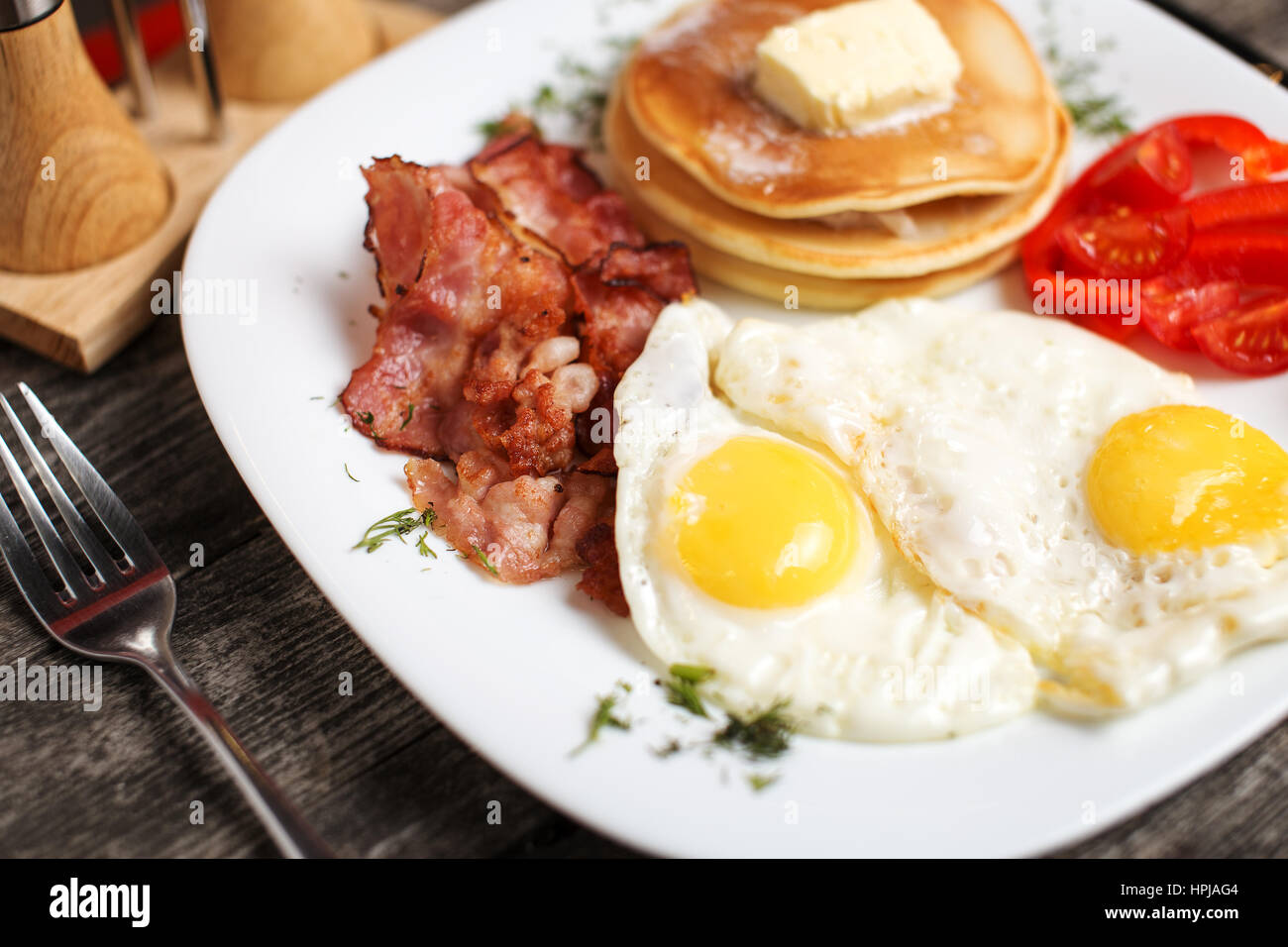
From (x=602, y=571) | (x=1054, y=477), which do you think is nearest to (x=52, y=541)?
(x=602, y=571)

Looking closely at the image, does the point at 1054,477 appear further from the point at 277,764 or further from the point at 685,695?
the point at 277,764

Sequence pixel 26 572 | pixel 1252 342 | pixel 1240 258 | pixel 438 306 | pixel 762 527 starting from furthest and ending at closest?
pixel 1240 258 < pixel 1252 342 < pixel 438 306 < pixel 26 572 < pixel 762 527

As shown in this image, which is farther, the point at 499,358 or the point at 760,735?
the point at 499,358

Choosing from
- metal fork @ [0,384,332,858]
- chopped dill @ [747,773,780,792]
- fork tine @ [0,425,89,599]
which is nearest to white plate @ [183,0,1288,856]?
chopped dill @ [747,773,780,792]

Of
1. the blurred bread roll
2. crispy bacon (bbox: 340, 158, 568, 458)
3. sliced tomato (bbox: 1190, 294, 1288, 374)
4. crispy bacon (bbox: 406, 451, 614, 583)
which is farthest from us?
the blurred bread roll

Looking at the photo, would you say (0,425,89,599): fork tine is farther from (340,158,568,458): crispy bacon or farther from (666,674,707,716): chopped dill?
(666,674,707,716): chopped dill

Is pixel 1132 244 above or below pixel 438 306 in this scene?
below
